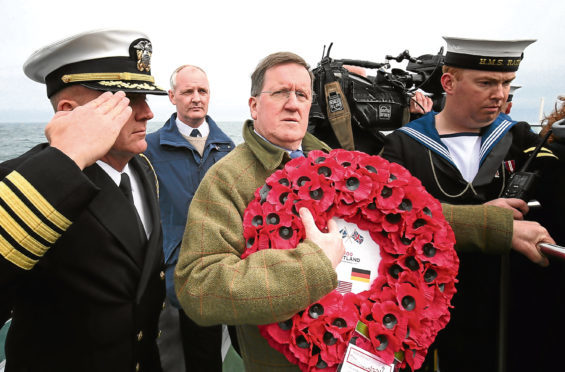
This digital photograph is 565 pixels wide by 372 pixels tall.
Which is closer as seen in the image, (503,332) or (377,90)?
(503,332)

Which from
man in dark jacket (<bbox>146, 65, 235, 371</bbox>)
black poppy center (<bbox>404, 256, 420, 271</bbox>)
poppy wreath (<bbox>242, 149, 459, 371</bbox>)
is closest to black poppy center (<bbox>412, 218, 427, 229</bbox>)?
poppy wreath (<bbox>242, 149, 459, 371</bbox>)

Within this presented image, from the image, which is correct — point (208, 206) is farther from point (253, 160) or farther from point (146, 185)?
point (146, 185)

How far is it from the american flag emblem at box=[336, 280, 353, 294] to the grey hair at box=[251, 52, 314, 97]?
86 centimetres

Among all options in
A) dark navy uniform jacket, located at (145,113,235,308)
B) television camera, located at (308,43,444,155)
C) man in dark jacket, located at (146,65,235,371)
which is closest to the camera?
television camera, located at (308,43,444,155)

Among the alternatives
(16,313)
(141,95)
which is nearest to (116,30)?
(141,95)

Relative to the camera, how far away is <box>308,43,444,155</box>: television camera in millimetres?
2467

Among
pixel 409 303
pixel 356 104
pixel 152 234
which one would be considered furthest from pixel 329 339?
pixel 356 104

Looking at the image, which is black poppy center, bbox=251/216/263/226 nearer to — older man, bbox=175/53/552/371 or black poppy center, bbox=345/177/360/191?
older man, bbox=175/53/552/371

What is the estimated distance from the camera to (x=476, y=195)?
1756 millimetres

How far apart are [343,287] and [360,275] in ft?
0.25

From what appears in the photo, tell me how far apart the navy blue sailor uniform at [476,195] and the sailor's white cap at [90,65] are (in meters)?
1.45

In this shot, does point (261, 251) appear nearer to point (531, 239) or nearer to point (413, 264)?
point (413, 264)

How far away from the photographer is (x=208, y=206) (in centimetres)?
121

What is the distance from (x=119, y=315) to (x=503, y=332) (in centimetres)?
176
